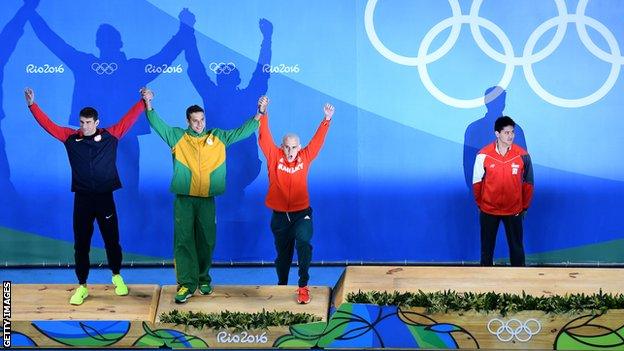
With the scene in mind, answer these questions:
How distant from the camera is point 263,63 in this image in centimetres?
1030

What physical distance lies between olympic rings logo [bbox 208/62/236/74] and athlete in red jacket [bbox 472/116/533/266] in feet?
8.18

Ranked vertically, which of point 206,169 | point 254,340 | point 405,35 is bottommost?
point 254,340

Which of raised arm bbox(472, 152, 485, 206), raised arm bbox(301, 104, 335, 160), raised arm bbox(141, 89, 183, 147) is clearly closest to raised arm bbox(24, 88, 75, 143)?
raised arm bbox(141, 89, 183, 147)

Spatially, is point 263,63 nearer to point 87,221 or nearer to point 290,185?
point 290,185

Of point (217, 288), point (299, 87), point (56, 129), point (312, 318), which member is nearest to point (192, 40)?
point (299, 87)

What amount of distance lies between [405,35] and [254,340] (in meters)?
3.51

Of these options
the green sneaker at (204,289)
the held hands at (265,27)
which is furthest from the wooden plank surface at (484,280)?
the held hands at (265,27)

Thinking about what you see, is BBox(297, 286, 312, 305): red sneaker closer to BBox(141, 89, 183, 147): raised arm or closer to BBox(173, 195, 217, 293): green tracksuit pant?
BBox(173, 195, 217, 293): green tracksuit pant

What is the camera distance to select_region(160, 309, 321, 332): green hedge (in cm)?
838

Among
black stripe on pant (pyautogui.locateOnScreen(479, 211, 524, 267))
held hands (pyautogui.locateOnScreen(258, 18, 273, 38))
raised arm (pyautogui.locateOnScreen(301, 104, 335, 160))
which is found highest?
held hands (pyautogui.locateOnScreen(258, 18, 273, 38))

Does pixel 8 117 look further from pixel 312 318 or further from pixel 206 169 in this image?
pixel 312 318

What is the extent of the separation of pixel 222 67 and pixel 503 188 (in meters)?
2.90

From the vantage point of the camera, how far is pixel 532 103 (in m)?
10.3

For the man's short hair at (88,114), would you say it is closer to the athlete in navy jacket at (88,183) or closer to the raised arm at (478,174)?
the athlete in navy jacket at (88,183)
